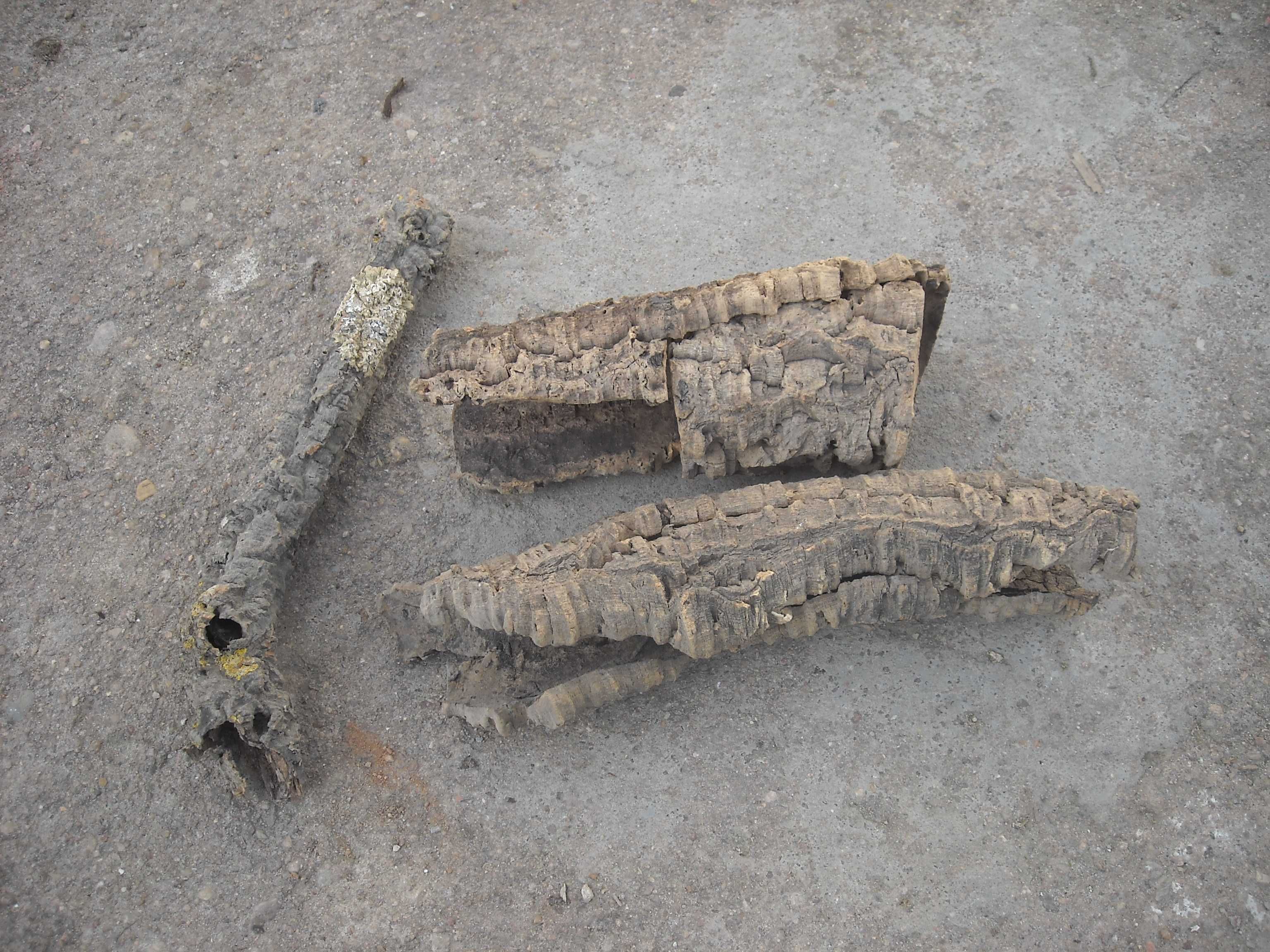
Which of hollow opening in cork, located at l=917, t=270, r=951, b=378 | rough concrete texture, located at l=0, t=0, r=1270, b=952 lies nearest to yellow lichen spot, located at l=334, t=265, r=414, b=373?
rough concrete texture, located at l=0, t=0, r=1270, b=952

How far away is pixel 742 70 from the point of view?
5102 mm

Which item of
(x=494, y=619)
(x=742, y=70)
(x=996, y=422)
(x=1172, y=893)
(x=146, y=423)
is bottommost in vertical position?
(x=1172, y=893)

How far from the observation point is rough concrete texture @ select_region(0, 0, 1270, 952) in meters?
3.62

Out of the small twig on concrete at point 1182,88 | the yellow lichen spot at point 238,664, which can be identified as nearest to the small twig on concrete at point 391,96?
the yellow lichen spot at point 238,664

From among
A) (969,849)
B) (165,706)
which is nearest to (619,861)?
(969,849)

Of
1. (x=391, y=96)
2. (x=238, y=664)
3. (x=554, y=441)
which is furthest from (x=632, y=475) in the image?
(x=391, y=96)

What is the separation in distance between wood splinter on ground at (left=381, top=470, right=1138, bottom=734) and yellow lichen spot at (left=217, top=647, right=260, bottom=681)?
0.69m

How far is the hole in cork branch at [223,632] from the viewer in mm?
3799

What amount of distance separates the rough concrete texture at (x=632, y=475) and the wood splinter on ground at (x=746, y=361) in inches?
23.8

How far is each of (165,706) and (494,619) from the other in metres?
→ 1.51

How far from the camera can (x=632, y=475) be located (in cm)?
422

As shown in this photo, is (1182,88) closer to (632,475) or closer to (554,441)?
(632,475)

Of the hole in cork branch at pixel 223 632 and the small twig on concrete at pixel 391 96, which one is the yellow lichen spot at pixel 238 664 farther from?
the small twig on concrete at pixel 391 96

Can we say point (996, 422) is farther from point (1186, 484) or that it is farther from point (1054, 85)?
point (1054, 85)
